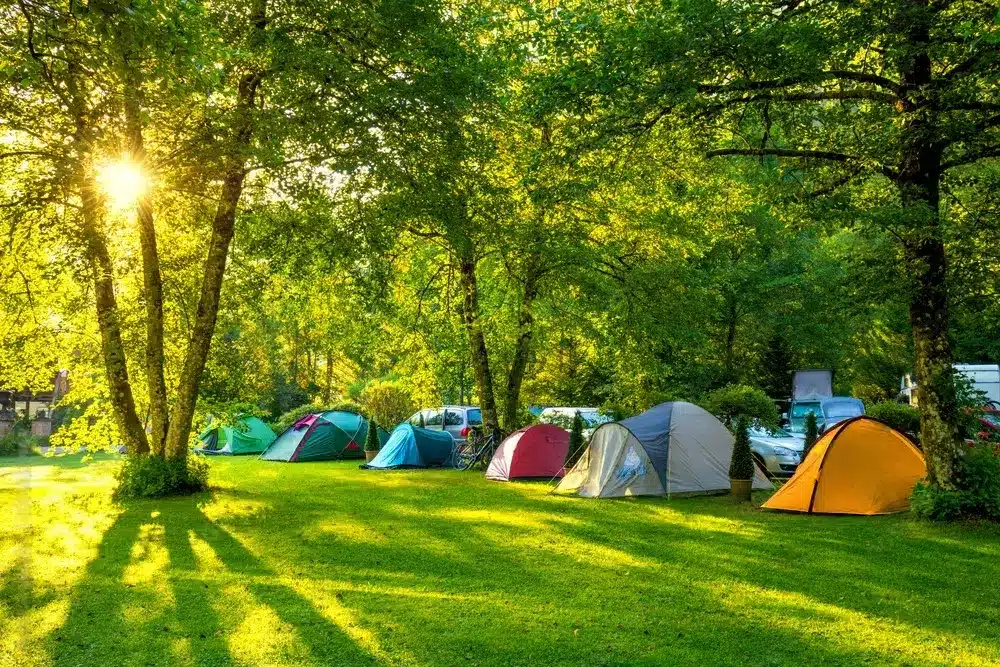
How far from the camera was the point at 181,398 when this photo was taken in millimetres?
15906

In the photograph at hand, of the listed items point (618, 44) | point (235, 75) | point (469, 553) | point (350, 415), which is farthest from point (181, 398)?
point (350, 415)

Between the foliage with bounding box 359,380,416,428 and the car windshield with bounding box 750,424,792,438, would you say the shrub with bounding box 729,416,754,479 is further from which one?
the foliage with bounding box 359,380,416,428

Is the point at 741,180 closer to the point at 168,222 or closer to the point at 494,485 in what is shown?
the point at 494,485

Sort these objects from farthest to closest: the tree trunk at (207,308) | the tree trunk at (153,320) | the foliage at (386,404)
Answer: the foliage at (386,404) < the tree trunk at (207,308) < the tree trunk at (153,320)

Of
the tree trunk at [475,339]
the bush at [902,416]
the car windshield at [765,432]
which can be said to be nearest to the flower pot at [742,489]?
the car windshield at [765,432]

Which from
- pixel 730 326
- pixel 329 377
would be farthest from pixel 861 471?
pixel 329 377

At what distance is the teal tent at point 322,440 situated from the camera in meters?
27.6

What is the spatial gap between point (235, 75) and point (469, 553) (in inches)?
372

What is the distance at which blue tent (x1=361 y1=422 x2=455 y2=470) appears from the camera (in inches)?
948

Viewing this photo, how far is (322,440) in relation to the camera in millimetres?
27953

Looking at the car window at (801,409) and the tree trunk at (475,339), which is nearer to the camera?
the tree trunk at (475,339)

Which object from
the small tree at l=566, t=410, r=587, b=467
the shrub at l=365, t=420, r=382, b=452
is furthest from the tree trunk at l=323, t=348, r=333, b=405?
the small tree at l=566, t=410, r=587, b=467

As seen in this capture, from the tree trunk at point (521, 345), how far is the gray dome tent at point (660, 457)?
17.2 feet

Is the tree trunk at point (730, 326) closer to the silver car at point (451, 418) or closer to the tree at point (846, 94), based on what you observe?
the silver car at point (451, 418)
